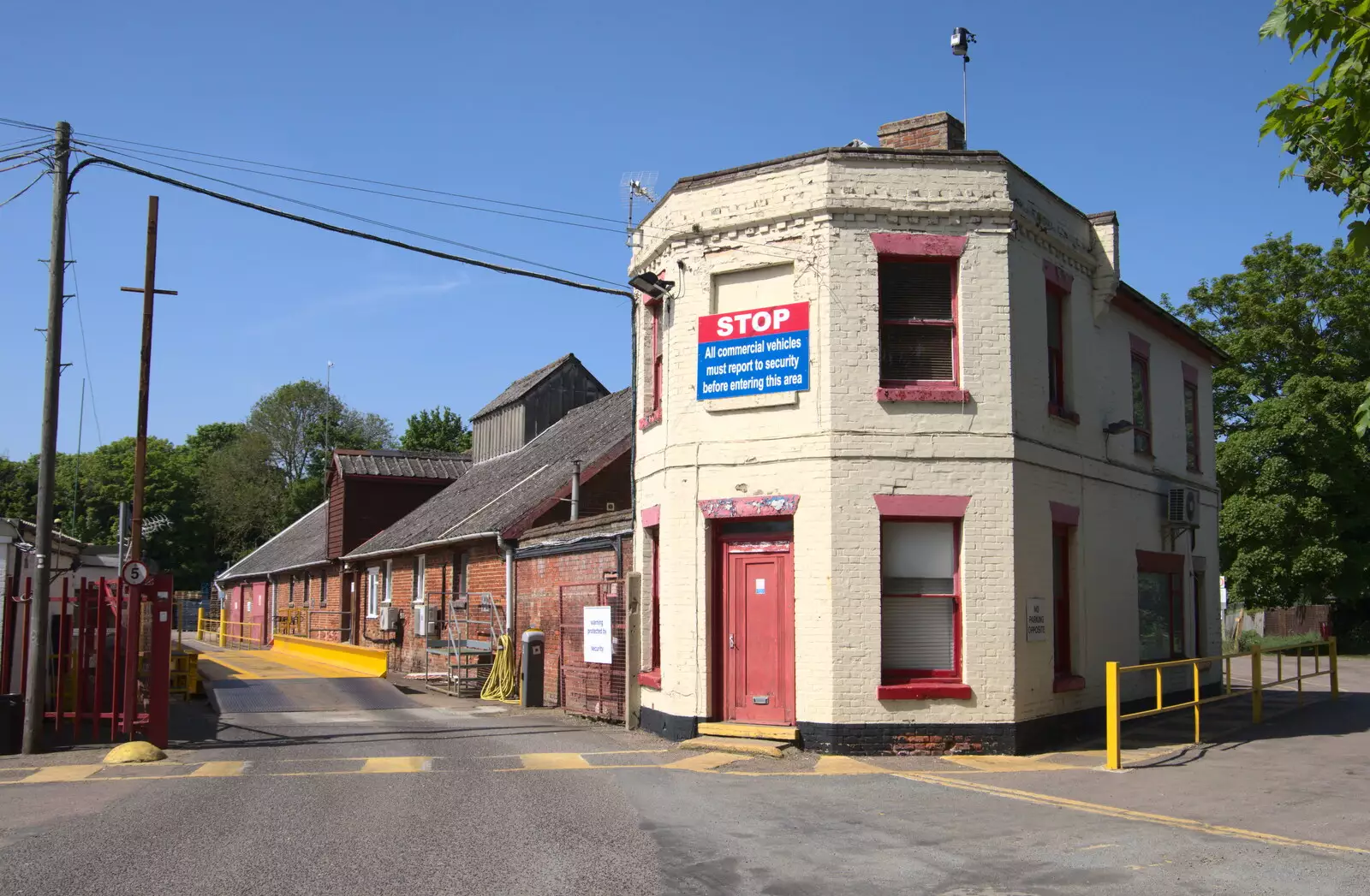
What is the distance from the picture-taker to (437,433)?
247 ft

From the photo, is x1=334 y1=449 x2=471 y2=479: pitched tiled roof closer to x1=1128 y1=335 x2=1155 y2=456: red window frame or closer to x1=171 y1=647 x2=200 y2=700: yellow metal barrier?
x1=171 y1=647 x2=200 y2=700: yellow metal barrier

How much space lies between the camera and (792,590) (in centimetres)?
1340

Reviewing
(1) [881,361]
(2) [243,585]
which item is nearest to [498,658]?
(1) [881,361]

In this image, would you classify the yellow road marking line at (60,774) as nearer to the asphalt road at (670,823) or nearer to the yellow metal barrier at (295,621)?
the asphalt road at (670,823)

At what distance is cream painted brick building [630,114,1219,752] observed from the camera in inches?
515

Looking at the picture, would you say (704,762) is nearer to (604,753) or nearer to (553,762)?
(604,753)

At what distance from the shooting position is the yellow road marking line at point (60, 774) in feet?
37.5

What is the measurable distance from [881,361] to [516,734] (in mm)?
6977

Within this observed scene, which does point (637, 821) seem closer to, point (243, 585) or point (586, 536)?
point (586, 536)

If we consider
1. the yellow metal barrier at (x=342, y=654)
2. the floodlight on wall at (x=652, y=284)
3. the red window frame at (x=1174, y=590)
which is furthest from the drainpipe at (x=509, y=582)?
the red window frame at (x=1174, y=590)

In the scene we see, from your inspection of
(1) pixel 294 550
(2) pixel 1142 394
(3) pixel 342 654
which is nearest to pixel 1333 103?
(2) pixel 1142 394

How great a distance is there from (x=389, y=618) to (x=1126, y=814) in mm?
21288

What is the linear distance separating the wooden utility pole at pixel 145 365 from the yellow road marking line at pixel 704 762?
9.14m

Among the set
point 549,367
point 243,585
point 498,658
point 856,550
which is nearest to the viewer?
point 856,550
